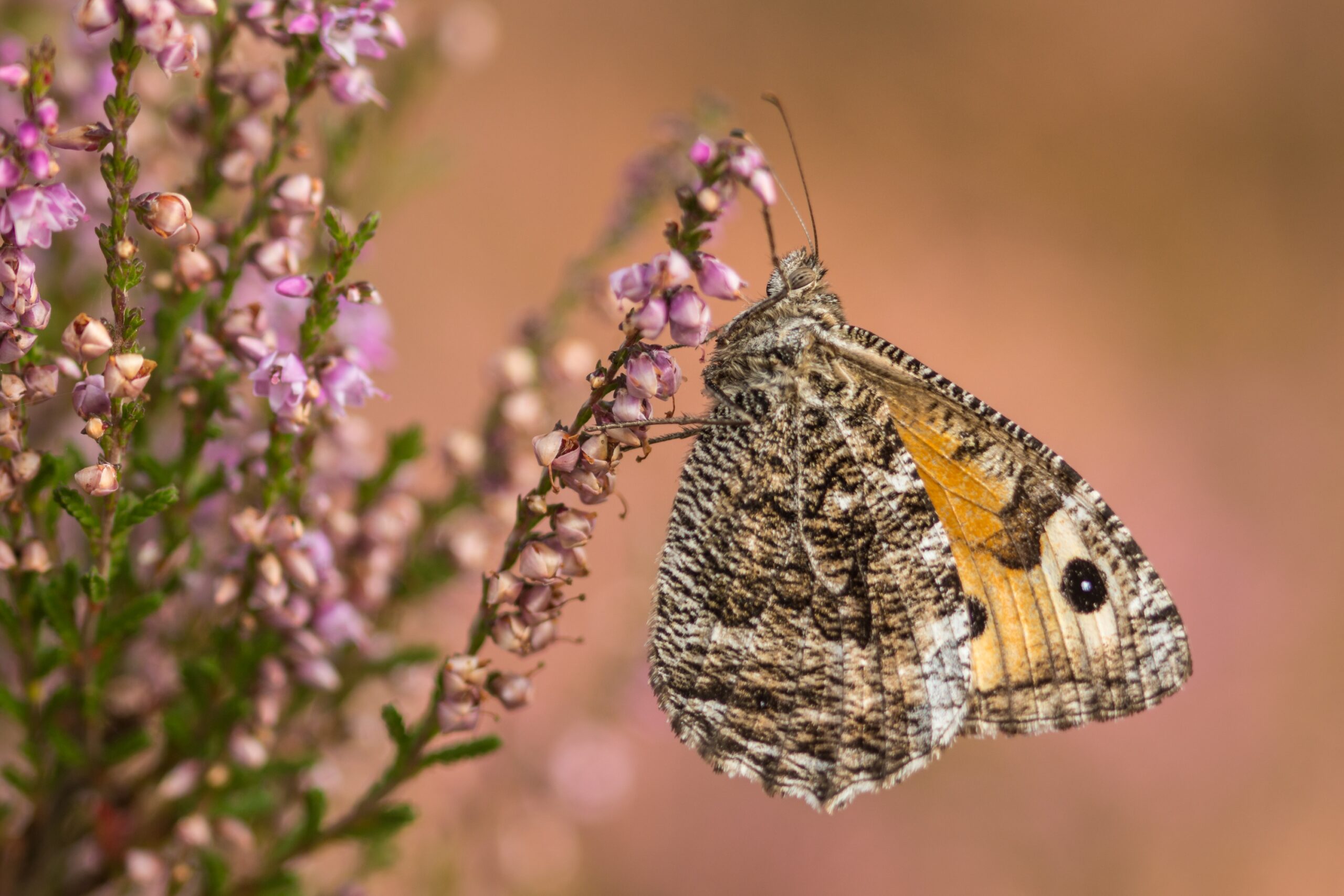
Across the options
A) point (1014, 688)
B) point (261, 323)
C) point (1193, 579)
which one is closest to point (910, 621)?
point (1014, 688)

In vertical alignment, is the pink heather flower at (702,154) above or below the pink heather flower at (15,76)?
above

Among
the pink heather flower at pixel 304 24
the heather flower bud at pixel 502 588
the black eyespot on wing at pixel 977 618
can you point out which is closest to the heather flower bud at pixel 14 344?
the pink heather flower at pixel 304 24

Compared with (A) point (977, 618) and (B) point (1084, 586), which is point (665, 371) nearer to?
(A) point (977, 618)

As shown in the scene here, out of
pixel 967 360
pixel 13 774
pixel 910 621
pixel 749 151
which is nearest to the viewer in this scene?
pixel 749 151

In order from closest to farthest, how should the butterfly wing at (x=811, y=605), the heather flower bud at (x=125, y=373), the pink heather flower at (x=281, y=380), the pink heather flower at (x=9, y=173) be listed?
the pink heather flower at (x=9, y=173)
the heather flower bud at (x=125, y=373)
the pink heather flower at (x=281, y=380)
the butterfly wing at (x=811, y=605)

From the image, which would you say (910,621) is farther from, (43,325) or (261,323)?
(43,325)

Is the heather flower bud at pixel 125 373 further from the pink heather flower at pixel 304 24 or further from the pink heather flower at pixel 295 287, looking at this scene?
the pink heather flower at pixel 304 24

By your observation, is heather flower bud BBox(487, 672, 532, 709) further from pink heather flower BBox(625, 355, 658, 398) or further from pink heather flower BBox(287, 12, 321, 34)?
pink heather flower BBox(287, 12, 321, 34)
